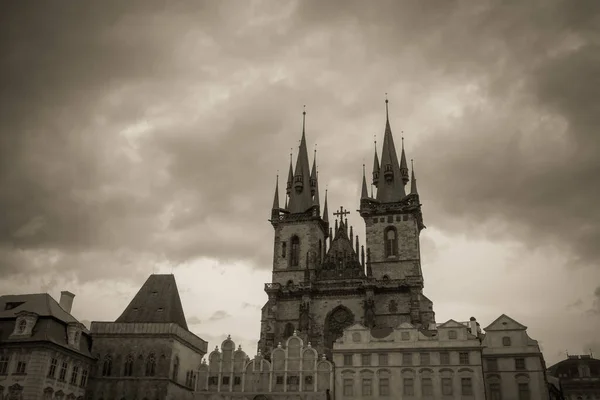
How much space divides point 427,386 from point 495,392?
18.3 feet

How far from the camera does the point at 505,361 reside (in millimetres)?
48500

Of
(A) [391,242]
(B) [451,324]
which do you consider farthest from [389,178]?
(B) [451,324]

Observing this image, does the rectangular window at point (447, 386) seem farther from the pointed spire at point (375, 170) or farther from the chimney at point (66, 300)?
the chimney at point (66, 300)

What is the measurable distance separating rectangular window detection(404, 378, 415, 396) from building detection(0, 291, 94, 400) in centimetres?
2741

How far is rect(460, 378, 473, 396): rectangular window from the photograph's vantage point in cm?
4700

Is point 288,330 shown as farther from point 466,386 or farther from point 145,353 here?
point 466,386

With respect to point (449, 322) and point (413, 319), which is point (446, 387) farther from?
point (413, 319)

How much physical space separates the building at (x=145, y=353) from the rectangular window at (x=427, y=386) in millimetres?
21828

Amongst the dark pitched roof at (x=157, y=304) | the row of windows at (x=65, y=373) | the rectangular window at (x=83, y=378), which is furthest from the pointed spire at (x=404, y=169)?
the row of windows at (x=65, y=373)

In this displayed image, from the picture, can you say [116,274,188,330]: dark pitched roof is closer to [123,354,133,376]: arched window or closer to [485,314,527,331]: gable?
[123,354,133,376]: arched window

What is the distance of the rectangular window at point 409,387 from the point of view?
48.0 meters

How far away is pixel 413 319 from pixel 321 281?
37.6 ft

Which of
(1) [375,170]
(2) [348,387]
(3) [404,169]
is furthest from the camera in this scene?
(1) [375,170]

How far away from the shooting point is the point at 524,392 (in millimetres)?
47156
